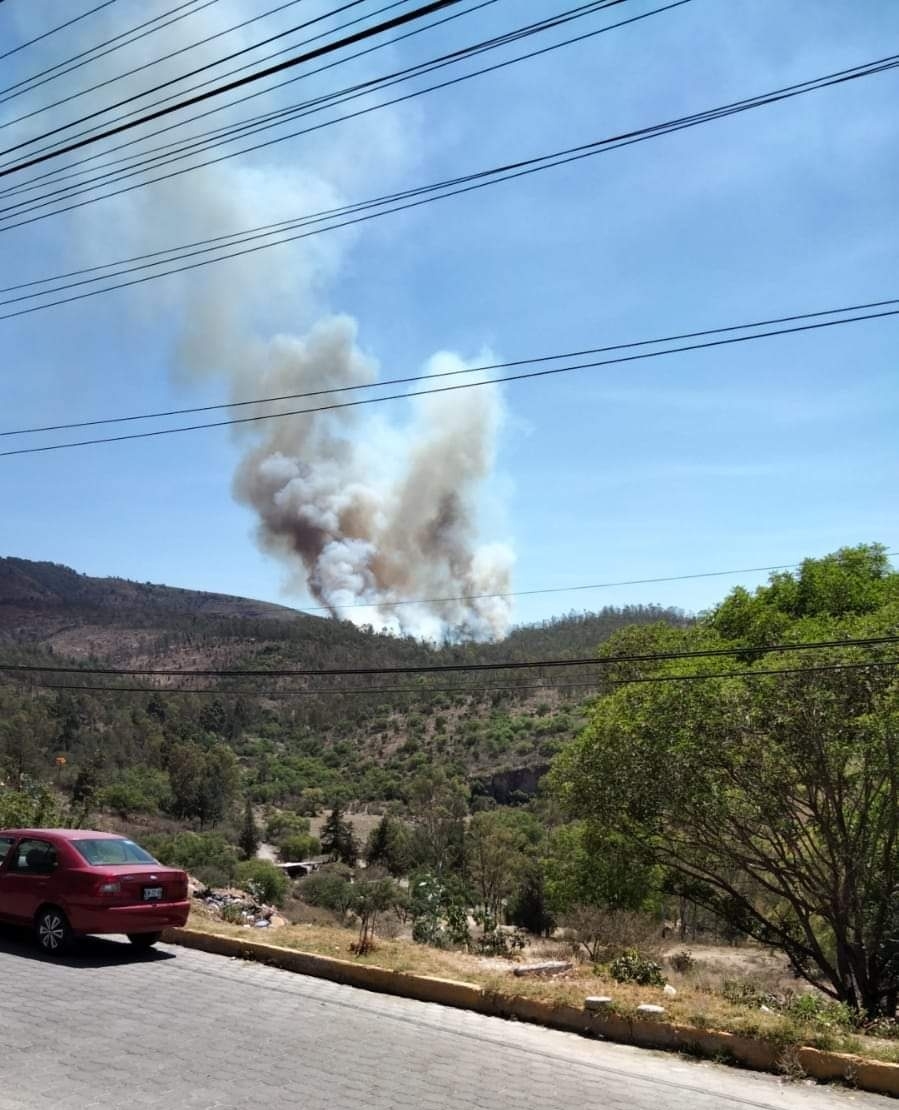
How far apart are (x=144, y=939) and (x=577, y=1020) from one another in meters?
4.95

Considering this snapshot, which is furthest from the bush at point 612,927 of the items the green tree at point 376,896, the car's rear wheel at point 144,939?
the car's rear wheel at point 144,939

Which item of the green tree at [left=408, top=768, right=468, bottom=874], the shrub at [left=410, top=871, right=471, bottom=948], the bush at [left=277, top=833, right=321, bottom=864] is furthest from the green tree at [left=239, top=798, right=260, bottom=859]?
the shrub at [left=410, top=871, right=471, bottom=948]

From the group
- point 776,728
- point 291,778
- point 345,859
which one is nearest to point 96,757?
A: point 291,778

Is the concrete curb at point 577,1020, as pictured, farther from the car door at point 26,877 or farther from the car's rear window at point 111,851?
the car door at point 26,877

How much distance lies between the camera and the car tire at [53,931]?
9062 millimetres

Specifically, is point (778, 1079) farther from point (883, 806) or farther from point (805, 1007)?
point (883, 806)

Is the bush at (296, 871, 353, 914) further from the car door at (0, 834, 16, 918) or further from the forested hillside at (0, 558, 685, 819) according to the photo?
the car door at (0, 834, 16, 918)

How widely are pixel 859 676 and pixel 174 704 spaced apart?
4303 inches

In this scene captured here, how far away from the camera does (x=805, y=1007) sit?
7.39 m

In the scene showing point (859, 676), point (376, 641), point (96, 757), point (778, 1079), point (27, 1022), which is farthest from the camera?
point (376, 641)

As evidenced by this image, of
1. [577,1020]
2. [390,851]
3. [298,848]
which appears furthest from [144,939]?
[298,848]

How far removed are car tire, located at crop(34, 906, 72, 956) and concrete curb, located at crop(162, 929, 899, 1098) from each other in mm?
1495

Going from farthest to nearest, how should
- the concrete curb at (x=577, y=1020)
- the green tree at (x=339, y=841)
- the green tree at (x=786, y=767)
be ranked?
the green tree at (x=339, y=841) → the green tree at (x=786, y=767) → the concrete curb at (x=577, y=1020)

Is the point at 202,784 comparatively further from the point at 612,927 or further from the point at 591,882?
the point at 612,927
